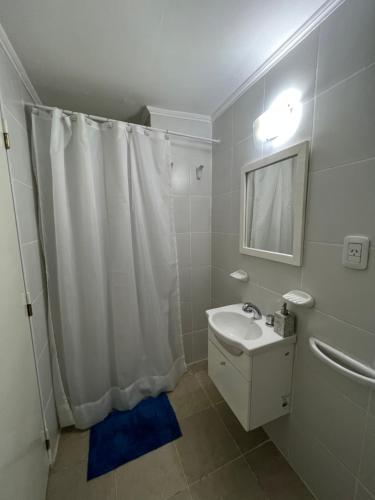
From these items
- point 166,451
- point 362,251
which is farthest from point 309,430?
point 362,251

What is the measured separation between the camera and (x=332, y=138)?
0.82 meters

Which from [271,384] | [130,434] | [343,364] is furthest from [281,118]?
[130,434]

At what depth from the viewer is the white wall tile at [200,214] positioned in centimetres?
174

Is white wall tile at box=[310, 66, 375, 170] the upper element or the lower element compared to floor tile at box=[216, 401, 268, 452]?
upper

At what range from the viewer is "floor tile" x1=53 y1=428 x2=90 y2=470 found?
3.87 ft

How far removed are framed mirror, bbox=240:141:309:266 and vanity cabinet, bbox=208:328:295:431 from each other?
0.51 m

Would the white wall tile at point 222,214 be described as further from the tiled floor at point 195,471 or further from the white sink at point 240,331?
the tiled floor at point 195,471

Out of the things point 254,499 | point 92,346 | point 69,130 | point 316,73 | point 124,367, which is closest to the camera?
point 316,73

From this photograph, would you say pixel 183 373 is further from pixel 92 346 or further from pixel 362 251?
pixel 362 251

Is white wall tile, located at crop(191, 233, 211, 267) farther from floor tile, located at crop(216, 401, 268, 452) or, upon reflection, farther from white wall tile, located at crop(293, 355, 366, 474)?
floor tile, located at crop(216, 401, 268, 452)

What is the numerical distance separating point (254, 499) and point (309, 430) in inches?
18.0

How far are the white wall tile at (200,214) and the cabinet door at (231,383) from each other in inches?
38.0

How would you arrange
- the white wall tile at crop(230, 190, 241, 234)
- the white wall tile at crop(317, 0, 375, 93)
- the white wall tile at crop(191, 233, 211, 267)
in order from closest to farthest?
the white wall tile at crop(317, 0, 375, 93)
the white wall tile at crop(230, 190, 241, 234)
the white wall tile at crop(191, 233, 211, 267)

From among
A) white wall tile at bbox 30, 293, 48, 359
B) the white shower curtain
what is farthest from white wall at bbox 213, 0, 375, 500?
white wall tile at bbox 30, 293, 48, 359
